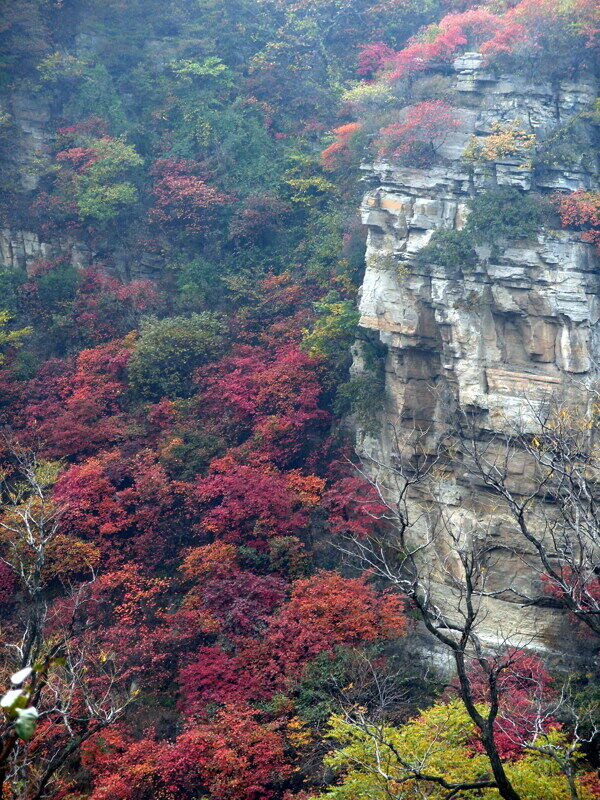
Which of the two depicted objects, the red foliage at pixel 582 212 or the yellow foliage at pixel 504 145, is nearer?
the red foliage at pixel 582 212

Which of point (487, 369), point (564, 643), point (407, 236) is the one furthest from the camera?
point (407, 236)

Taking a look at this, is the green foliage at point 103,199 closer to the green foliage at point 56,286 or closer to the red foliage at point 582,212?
the green foliage at point 56,286

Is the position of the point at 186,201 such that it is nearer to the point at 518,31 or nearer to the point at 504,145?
the point at 504,145

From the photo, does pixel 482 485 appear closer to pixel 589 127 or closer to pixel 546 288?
pixel 546 288

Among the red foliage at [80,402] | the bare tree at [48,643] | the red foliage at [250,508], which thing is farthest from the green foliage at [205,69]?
the red foliage at [250,508]

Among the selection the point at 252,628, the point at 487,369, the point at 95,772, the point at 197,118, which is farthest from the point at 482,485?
the point at 197,118

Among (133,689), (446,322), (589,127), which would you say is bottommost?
(133,689)
